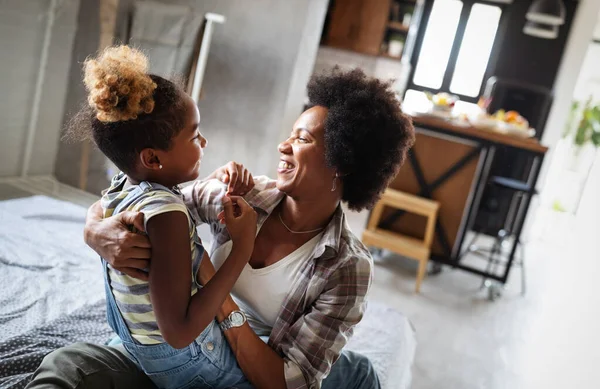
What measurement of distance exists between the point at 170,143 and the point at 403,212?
321 centimetres

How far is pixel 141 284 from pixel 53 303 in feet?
2.61

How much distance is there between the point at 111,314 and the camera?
1202 mm

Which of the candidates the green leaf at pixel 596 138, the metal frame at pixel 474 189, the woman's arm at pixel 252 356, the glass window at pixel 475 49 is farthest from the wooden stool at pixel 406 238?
the green leaf at pixel 596 138

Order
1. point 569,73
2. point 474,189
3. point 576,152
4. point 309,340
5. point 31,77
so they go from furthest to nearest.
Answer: point 576,152 < point 569,73 < point 474,189 < point 31,77 < point 309,340

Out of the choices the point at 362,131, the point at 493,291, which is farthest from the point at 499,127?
the point at 362,131

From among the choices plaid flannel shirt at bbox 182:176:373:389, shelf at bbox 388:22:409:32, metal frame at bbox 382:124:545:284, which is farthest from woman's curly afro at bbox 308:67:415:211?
shelf at bbox 388:22:409:32

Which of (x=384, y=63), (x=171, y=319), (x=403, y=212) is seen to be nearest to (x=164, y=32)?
(x=403, y=212)

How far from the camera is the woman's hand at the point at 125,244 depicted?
105 centimetres

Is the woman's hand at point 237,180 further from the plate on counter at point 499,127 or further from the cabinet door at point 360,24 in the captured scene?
the cabinet door at point 360,24

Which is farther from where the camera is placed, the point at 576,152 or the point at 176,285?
the point at 576,152

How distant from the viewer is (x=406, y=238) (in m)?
4.05

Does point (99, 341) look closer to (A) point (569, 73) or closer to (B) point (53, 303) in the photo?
(B) point (53, 303)

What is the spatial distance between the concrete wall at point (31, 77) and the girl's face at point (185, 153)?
6.79 feet

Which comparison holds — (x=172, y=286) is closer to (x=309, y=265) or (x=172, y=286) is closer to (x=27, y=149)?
(x=309, y=265)
